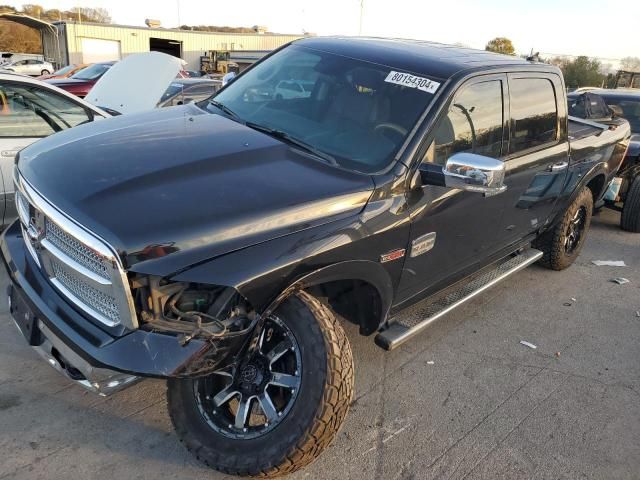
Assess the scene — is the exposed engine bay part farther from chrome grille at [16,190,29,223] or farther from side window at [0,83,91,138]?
side window at [0,83,91,138]

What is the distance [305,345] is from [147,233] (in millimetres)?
848

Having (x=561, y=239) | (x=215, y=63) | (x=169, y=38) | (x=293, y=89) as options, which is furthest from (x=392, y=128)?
(x=169, y=38)

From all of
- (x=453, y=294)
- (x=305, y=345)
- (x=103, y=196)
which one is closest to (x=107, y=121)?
(x=103, y=196)

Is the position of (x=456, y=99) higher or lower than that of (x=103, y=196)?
higher

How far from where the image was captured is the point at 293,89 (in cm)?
352

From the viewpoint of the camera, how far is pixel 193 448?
7.95 ft

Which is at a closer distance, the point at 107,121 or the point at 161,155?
the point at 161,155

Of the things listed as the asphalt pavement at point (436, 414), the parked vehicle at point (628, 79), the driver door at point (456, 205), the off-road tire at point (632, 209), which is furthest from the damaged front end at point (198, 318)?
the parked vehicle at point (628, 79)

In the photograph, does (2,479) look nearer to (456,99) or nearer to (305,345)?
(305,345)

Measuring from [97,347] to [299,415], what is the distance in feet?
2.95

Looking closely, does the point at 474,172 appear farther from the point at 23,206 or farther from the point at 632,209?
the point at 632,209

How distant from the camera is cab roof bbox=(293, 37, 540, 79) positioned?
324 cm

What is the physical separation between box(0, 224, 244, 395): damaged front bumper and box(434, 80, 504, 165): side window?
1.72 m

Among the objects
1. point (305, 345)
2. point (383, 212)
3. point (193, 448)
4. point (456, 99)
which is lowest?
point (193, 448)
